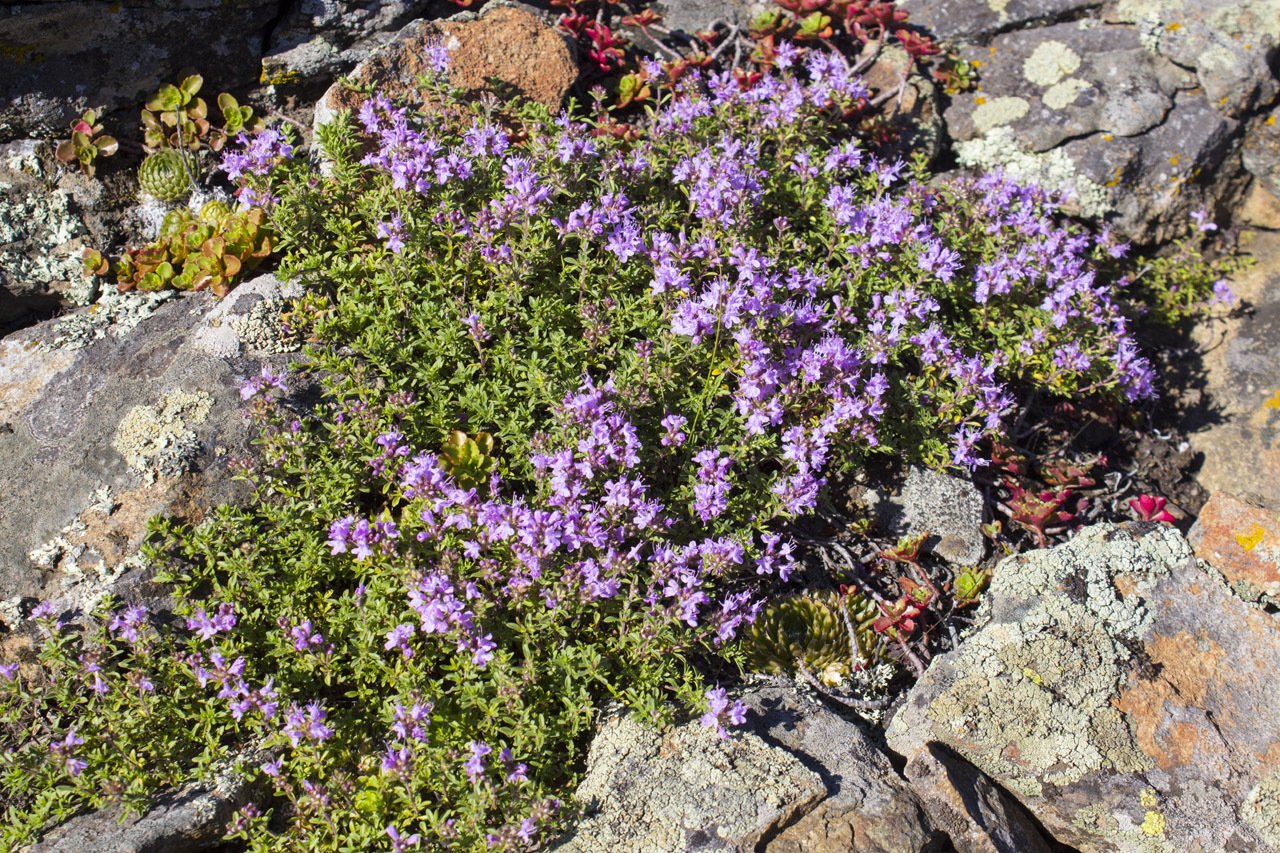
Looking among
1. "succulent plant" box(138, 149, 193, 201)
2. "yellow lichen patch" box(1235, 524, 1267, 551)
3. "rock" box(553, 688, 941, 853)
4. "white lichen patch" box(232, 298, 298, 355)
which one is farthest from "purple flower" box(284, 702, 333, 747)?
"yellow lichen patch" box(1235, 524, 1267, 551)

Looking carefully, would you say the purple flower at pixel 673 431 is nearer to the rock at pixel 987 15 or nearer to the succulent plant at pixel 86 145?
the succulent plant at pixel 86 145

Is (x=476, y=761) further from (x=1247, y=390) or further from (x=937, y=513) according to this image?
(x=1247, y=390)

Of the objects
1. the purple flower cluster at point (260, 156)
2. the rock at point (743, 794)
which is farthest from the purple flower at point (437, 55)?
the rock at point (743, 794)

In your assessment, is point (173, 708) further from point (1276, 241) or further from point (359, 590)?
point (1276, 241)

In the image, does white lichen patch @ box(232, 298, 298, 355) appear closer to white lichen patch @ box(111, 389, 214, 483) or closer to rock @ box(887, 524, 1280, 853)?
white lichen patch @ box(111, 389, 214, 483)

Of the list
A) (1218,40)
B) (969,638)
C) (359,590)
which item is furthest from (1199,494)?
(359,590)
